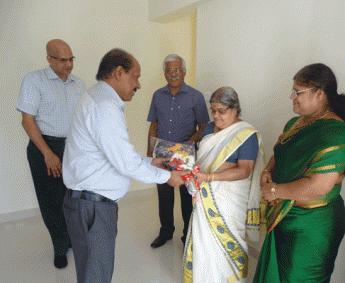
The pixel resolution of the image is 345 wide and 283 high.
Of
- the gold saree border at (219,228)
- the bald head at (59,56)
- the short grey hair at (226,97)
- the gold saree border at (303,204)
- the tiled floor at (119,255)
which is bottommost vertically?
the tiled floor at (119,255)

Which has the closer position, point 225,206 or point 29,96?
point 225,206

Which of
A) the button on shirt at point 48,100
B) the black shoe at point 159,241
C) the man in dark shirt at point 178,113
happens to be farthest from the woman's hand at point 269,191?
the button on shirt at point 48,100

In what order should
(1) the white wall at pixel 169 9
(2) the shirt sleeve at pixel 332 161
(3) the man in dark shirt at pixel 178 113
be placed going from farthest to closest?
1. (1) the white wall at pixel 169 9
2. (3) the man in dark shirt at pixel 178 113
3. (2) the shirt sleeve at pixel 332 161

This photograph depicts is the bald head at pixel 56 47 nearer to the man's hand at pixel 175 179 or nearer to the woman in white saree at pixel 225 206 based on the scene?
the woman in white saree at pixel 225 206

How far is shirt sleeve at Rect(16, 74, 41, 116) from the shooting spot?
203cm

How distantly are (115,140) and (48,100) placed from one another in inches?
46.2

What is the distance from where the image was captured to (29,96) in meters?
2.03

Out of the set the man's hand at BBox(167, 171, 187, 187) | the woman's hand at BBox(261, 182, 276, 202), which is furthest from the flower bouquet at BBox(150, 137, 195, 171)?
the woman's hand at BBox(261, 182, 276, 202)

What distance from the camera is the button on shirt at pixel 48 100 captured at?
80.0 inches

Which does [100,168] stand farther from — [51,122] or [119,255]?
[119,255]

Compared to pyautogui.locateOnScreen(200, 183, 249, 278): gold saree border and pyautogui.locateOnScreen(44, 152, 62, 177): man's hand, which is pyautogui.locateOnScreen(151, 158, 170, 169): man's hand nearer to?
pyautogui.locateOnScreen(200, 183, 249, 278): gold saree border

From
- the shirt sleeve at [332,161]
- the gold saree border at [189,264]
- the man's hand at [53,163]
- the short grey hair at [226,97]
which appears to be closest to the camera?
the shirt sleeve at [332,161]

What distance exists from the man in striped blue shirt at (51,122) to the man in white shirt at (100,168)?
0.84 meters

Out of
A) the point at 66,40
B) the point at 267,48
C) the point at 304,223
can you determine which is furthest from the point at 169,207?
the point at 66,40
